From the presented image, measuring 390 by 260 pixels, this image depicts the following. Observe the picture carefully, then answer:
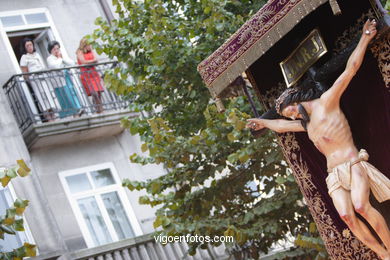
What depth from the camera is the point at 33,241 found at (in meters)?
17.4

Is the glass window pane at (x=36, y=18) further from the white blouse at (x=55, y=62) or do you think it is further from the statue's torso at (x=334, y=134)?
the statue's torso at (x=334, y=134)

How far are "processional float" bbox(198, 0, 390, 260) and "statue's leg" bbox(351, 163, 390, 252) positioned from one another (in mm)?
303

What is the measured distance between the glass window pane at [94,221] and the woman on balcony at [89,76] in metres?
1.91

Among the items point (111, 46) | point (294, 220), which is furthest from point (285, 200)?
point (111, 46)

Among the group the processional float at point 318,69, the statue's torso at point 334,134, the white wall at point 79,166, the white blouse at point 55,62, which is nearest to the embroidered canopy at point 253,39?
the processional float at point 318,69

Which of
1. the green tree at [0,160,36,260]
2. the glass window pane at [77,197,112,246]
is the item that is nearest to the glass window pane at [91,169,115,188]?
the glass window pane at [77,197,112,246]

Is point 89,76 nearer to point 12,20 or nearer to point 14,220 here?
point 12,20

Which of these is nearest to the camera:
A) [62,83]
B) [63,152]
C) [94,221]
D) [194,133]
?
[194,133]

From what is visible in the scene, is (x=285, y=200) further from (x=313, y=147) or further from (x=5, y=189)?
(x=5, y=189)

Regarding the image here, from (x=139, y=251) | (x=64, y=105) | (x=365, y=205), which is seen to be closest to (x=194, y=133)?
(x=139, y=251)

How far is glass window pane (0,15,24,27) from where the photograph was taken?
1964 cm

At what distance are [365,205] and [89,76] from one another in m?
10.4

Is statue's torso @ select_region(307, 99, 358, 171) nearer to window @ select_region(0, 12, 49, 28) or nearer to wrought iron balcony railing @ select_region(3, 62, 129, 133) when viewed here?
wrought iron balcony railing @ select_region(3, 62, 129, 133)

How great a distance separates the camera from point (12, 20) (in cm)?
1973
